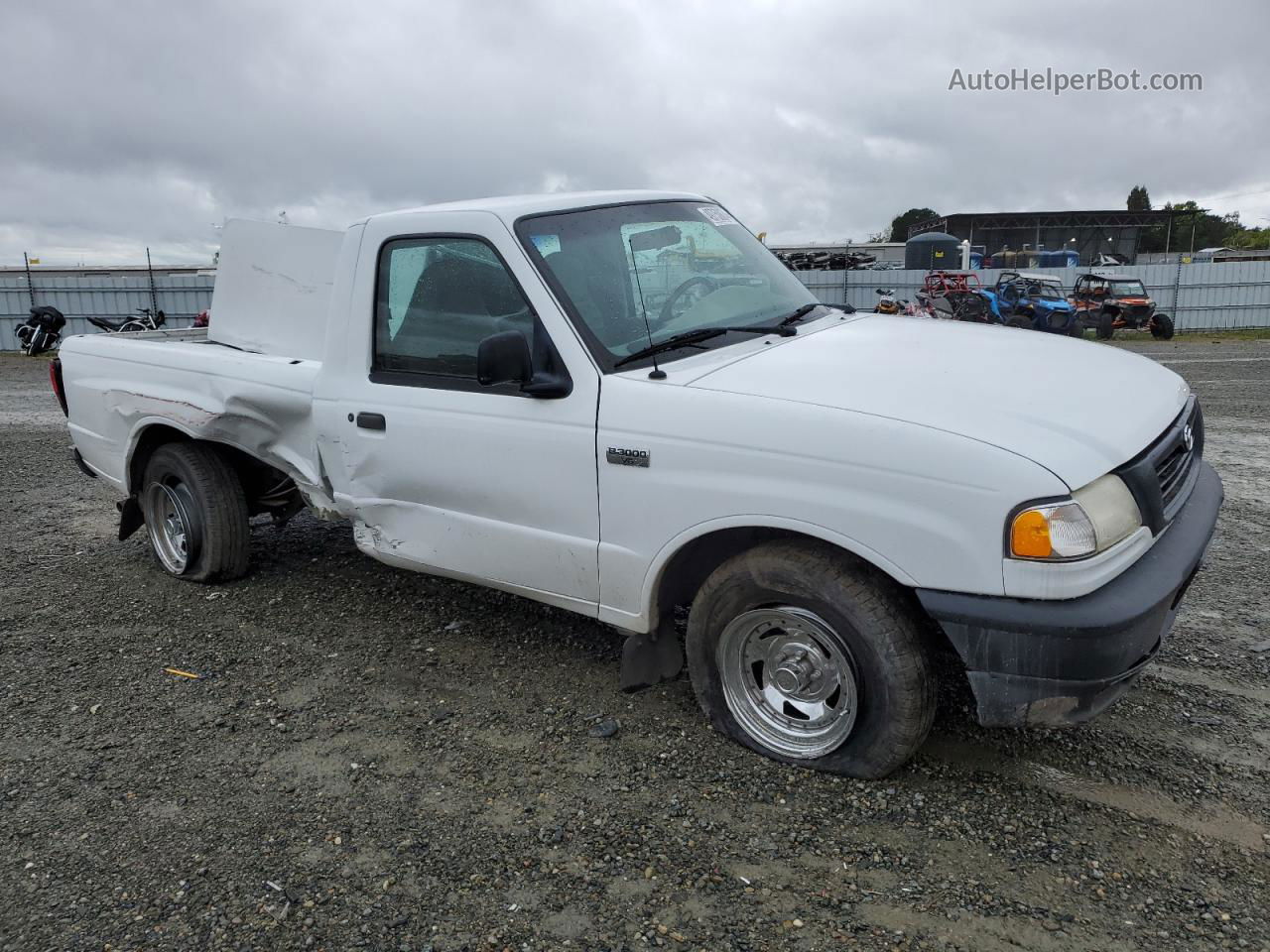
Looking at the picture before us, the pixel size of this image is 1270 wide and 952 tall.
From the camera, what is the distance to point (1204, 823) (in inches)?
115

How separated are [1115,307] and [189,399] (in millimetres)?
23258

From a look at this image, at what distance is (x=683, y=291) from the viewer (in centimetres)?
377

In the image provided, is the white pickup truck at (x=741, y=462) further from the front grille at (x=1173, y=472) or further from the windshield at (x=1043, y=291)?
the windshield at (x=1043, y=291)

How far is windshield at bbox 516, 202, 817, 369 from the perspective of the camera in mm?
3527

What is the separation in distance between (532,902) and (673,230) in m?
2.66

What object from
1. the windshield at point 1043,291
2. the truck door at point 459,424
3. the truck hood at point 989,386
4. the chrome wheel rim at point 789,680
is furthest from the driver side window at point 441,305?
the windshield at point 1043,291

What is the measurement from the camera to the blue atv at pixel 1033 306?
71.3ft

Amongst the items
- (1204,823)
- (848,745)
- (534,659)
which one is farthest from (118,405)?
(1204,823)

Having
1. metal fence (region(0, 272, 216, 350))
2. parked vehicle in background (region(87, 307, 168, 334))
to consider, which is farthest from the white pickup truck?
metal fence (region(0, 272, 216, 350))

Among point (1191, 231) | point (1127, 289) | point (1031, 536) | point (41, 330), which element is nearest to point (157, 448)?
point (1031, 536)

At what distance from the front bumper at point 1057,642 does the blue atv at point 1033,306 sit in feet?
64.8

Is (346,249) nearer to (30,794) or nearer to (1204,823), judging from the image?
(30,794)

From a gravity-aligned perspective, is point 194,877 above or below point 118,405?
below

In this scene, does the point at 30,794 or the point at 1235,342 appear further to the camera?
the point at 1235,342
